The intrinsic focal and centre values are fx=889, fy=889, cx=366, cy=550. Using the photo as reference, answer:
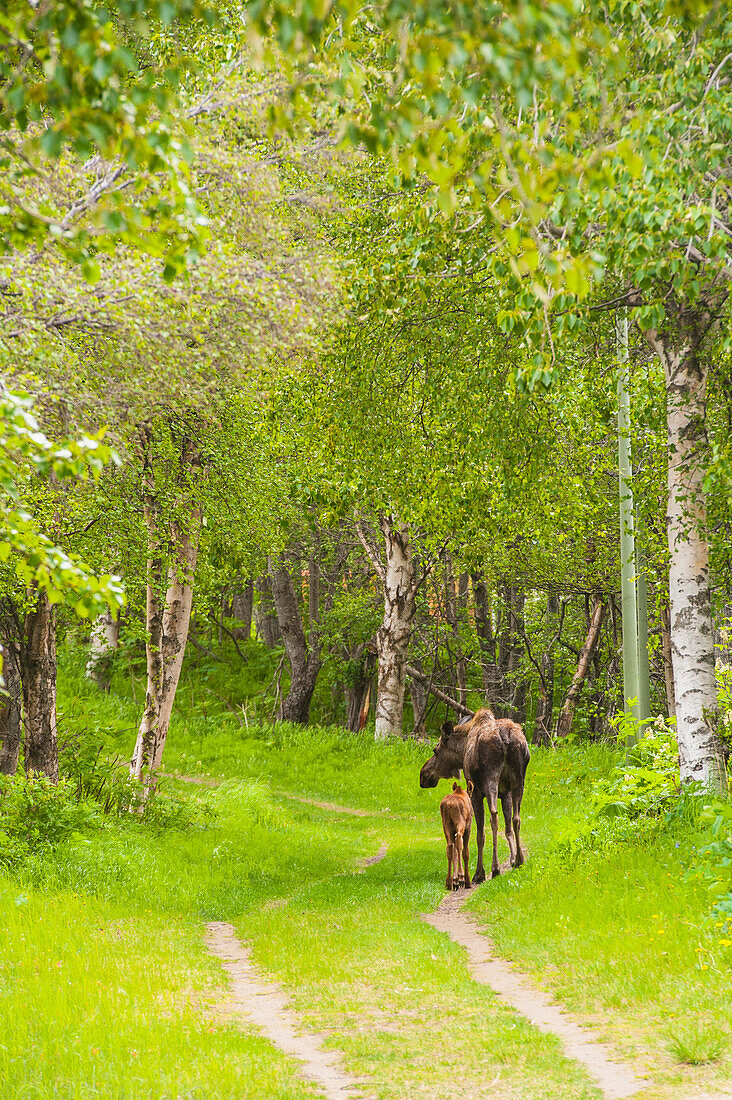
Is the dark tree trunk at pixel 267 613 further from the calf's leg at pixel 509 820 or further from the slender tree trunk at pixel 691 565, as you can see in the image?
the slender tree trunk at pixel 691 565

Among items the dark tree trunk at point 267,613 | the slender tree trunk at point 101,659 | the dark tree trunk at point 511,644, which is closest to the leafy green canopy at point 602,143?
the dark tree trunk at point 511,644

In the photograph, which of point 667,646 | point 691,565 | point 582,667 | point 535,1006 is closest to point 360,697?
point 582,667

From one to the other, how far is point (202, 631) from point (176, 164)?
36.9m

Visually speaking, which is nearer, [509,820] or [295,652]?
[509,820]

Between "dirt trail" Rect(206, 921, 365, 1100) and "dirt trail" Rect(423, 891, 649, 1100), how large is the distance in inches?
57.4

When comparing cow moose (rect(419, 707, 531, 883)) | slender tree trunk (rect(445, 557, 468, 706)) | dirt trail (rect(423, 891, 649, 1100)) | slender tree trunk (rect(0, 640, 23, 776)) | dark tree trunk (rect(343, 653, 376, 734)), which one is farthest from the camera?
dark tree trunk (rect(343, 653, 376, 734))

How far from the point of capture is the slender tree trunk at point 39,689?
13.5 metres

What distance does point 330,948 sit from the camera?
9.10 meters

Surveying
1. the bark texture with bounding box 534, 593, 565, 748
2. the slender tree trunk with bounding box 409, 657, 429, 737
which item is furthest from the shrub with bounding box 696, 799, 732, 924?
the slender tree trunk with bounding box 409, 657, 429, 737

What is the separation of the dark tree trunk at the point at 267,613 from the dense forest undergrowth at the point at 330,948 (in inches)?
786

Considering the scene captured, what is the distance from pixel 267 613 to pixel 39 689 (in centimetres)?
2374

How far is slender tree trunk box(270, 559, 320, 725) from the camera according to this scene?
28953 mm

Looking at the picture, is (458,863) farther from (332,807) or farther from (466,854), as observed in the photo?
(332,807)

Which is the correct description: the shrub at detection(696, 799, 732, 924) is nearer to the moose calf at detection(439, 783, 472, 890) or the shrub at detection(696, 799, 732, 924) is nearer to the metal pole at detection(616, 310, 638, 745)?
the moose calf at detection(439, 783, 472, 890)
